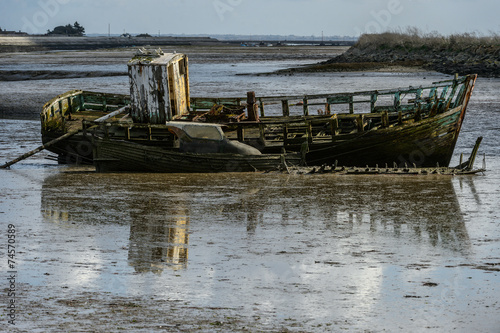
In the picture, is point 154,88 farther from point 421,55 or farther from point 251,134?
point 421,55

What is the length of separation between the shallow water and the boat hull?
53 centimetres

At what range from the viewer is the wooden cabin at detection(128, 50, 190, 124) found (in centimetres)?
1945

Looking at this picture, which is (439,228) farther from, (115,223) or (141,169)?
(141,169)

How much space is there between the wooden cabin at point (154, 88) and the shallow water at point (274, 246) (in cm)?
210

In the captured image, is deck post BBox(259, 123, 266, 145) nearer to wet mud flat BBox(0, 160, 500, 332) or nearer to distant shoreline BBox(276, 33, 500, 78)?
wet mud flat BBox(0, 160, 500, 332)

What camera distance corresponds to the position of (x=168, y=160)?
1898 cm

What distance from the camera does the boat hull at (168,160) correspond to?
1855cm

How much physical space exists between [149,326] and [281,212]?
21.1ft

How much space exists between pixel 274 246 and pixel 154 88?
1025cm

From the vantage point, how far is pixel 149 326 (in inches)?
283

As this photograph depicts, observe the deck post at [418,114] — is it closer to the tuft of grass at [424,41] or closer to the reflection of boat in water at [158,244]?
the reflection of boat in water at [158,244]

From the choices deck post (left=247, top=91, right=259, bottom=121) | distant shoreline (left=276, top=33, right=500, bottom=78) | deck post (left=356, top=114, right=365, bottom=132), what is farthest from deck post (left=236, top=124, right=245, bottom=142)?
distant shoreline (left=276, top=33, right=500, bottom=78)

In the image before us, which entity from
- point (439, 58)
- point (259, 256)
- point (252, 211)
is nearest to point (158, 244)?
point (259, 256)

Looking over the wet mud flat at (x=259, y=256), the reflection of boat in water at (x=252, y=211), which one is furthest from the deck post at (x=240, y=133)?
the wet mud flat at (x=259, y=256)
